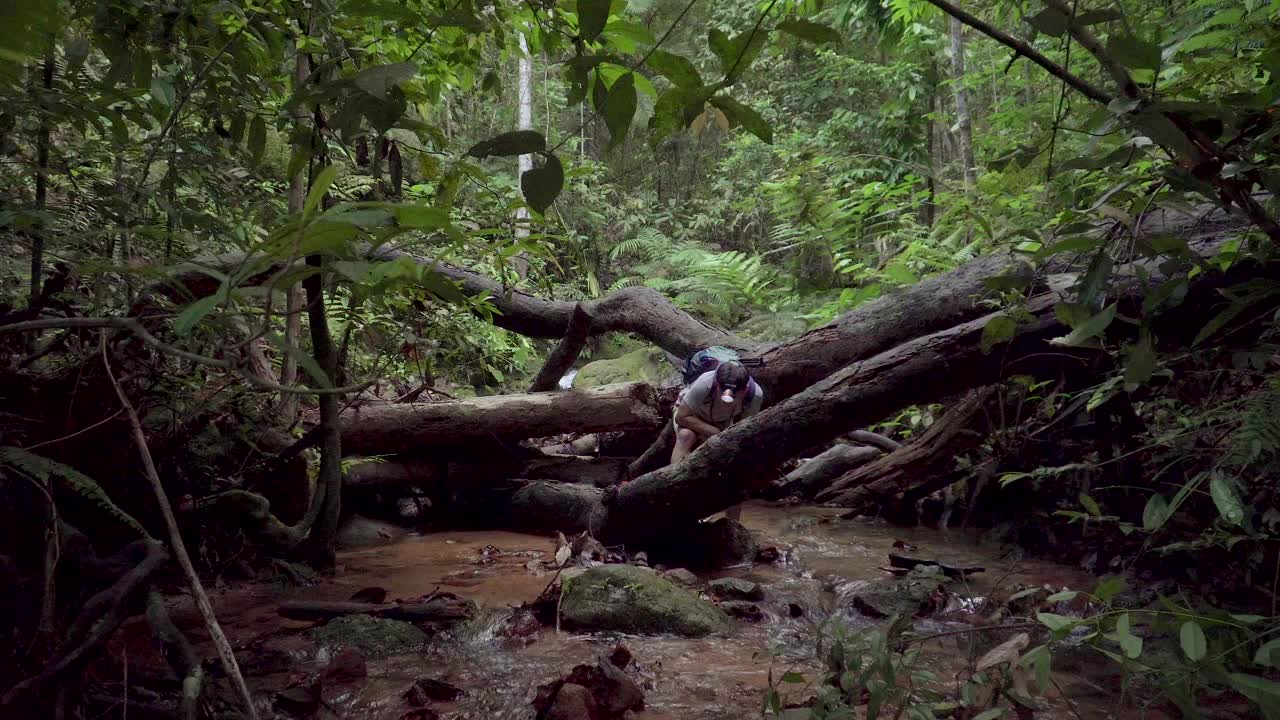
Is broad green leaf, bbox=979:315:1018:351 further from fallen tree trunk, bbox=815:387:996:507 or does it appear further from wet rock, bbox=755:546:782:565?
wet rock, bbox=755:546:782:565

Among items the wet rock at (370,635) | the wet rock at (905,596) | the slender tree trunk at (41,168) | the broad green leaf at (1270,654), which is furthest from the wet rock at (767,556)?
the slender tree trunk at (41,168)

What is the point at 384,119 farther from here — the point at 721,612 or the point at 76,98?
the point at 721,612

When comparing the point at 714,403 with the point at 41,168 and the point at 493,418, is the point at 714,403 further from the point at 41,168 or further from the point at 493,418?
the point at 41,168

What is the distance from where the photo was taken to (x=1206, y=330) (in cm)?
151

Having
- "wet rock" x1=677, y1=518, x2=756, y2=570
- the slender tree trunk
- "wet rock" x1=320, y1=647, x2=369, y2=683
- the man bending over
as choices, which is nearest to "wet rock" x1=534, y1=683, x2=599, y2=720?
"wet rock" x1=320, y1=647, x2=369, y2=683

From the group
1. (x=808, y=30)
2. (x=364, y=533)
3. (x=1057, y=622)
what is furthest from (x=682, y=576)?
(x=808, y=30)

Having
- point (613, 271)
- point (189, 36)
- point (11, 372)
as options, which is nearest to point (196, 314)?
point (189, 36)

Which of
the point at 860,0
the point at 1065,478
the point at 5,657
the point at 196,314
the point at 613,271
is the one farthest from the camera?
the point at 613,271

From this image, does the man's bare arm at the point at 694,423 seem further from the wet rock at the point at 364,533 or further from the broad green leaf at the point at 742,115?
the broad green leaf at the point at 742,115

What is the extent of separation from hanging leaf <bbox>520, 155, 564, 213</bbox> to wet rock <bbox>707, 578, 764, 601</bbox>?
3536mm

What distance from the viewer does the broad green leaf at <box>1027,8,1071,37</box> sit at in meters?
1.19

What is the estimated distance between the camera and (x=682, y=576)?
469cm

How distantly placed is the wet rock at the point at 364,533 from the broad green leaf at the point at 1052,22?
17.5 ft

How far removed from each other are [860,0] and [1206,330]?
1005 centimetres
